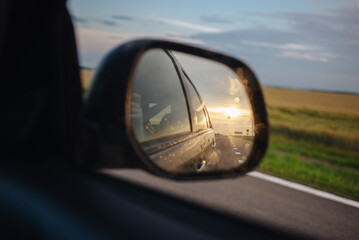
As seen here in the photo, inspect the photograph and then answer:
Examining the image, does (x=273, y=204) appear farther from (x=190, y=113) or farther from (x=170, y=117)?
(x=170, y=117)

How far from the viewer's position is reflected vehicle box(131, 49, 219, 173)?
1.43m

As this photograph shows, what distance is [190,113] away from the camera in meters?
2.07

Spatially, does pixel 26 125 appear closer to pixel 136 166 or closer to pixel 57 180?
pixel 57 180

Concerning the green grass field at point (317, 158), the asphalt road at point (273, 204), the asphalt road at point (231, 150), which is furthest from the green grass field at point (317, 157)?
the asphalt road at point (273, 204)

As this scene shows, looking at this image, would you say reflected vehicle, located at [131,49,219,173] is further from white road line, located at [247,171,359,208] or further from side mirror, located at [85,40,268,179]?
white road line, located at [247,171,359,208]

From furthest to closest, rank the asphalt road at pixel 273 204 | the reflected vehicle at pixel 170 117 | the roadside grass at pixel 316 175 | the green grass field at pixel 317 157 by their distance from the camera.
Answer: the green grass field at pixel 317 157 → the roadside grass at pixel 316 175 → the asphalt road at pixel 273 204 → the reflected vehicle at pixel 170 117

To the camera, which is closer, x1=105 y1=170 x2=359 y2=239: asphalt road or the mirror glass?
the mirror glass

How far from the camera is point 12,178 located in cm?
154

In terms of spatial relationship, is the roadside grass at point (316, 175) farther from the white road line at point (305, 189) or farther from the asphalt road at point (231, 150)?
the asphalt road at point (231, 150)

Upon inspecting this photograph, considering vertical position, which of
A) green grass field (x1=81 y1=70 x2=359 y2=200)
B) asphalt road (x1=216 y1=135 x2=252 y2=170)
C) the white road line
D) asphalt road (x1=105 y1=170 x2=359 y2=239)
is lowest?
green grass field (x1=81 y1=70 x2=359 y2=200)

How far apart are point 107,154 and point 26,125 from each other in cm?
45

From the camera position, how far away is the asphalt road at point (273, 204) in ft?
11.6

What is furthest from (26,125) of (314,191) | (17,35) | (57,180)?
(314,191)

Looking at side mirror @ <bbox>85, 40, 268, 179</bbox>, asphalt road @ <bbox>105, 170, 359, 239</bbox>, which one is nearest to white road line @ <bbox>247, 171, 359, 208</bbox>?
asphalt road @ <bbox>105, 170, 359, 239</bbox>
